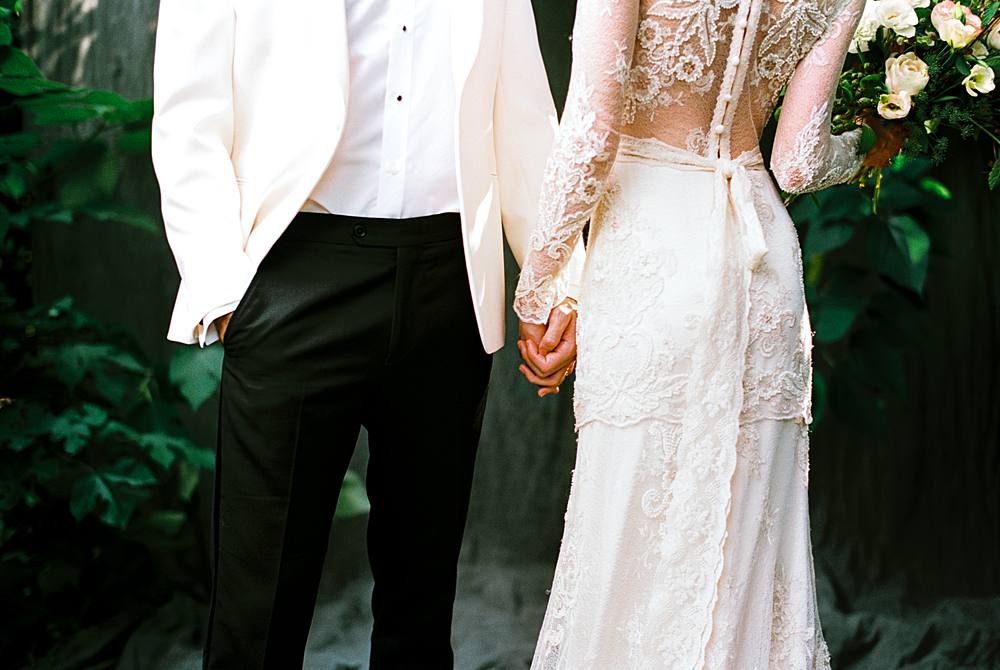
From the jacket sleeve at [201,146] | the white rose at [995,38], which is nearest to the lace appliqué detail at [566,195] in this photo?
the jacket sleeve at [201,146]

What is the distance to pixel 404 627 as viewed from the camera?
6.97ft

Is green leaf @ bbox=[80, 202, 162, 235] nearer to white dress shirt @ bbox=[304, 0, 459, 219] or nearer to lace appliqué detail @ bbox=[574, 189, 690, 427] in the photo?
white dress shirt @ bbox=[304, 0, 459, 219]

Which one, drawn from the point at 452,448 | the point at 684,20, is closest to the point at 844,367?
the point at 452,448

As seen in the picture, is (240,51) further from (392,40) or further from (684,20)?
(684,20)

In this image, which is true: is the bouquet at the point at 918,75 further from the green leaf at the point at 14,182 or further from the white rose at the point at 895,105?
the green leaf at the point at 14,182

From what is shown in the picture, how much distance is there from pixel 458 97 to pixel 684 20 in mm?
412

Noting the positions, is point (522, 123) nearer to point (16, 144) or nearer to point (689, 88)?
point (689, 88)

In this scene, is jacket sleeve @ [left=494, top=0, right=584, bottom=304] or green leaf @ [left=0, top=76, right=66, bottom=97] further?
green leaf @ [left=0, top=76, right=66, bottom=97]

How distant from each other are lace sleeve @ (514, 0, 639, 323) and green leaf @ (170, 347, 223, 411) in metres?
1.67

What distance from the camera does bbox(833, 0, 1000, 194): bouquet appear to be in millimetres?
2104

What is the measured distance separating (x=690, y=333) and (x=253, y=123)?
78 centimetres

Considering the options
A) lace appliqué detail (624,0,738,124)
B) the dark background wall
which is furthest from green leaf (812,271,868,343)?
lace appliqué detail (624,0,738,124)

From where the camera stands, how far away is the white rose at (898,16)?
2.12 metres

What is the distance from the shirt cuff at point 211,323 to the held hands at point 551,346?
1.60ft
